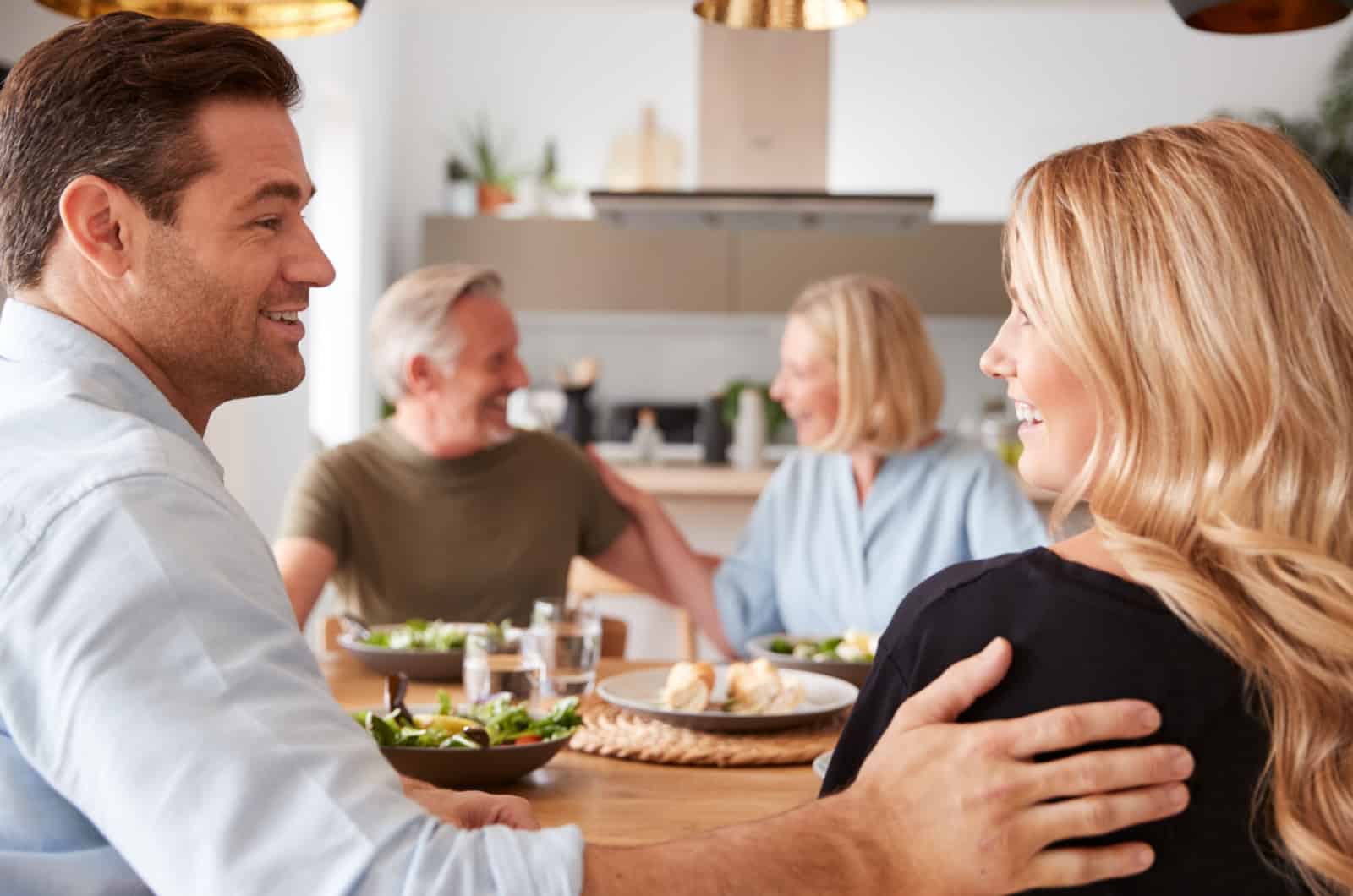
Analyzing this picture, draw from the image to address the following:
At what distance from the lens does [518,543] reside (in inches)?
113

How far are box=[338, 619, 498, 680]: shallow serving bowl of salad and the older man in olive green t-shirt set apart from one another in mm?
484

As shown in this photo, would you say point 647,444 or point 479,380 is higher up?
point 479,380

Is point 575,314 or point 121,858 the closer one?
point 121,858

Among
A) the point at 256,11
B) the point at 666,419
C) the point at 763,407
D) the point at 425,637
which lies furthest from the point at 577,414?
the point at 256,11

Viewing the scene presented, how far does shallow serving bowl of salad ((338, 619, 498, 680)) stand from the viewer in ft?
7.03

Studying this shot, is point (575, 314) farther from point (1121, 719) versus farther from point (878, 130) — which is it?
point (1121, 719)

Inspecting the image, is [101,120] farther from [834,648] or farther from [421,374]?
[421,374]

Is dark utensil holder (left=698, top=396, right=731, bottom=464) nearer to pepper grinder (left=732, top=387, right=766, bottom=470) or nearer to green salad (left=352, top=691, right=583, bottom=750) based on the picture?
pepper grinder (left=732, top=387, right=766, bottom=470)

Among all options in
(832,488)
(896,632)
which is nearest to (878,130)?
(832,488)

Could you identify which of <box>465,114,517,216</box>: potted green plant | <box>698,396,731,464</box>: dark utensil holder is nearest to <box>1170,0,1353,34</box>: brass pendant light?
<box>698,396,731,464</box>: dark utensil holder

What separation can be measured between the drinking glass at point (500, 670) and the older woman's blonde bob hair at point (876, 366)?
1.15m

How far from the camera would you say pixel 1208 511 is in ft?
3.43

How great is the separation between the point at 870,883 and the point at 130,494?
57 centimetres

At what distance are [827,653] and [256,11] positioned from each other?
121 centimetres
